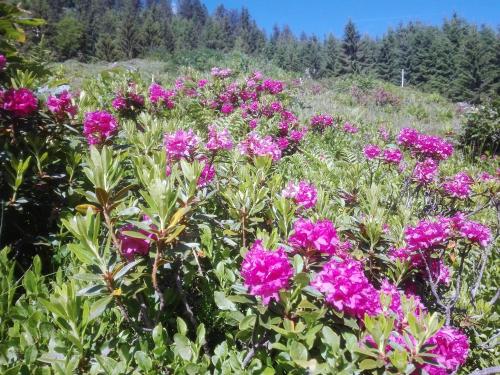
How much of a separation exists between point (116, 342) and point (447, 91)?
3702cm

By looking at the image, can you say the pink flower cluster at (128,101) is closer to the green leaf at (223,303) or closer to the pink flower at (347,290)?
the green leaf at (223,303)

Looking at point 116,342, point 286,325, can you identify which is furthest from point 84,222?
point 286,325

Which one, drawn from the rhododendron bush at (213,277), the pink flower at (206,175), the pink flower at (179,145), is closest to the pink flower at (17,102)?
the rhododendron bush at (213,277)

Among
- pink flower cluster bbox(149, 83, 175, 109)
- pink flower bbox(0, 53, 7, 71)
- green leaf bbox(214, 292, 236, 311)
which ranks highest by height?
pink flower cluster bbox(149, 83, 175, 109)

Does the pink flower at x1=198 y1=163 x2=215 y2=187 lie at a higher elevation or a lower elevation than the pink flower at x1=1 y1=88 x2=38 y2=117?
lower

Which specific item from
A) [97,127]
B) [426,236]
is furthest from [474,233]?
[97,127]

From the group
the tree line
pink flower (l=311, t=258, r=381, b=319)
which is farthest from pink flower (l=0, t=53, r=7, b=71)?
the tree line

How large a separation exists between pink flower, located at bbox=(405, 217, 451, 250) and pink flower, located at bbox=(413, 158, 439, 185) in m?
1.58

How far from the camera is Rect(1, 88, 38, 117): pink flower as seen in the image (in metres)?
2.01

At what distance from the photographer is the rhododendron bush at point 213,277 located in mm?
1213

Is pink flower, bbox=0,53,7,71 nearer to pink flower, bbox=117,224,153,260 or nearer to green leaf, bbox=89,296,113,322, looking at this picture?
pink flower, bbox=117,224,153,260

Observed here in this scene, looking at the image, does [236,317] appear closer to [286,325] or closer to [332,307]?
[286,325]

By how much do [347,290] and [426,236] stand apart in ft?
2.79

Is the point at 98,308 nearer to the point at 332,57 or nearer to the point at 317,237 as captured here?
the point at 317,237
